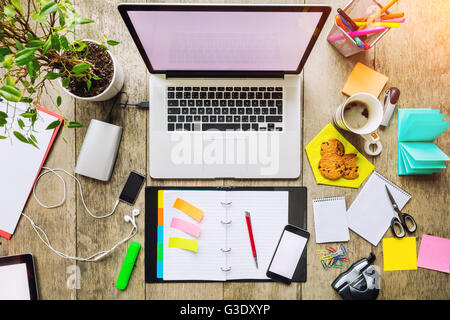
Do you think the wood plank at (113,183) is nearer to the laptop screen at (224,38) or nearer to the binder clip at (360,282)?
the laptop screen at (224,38)

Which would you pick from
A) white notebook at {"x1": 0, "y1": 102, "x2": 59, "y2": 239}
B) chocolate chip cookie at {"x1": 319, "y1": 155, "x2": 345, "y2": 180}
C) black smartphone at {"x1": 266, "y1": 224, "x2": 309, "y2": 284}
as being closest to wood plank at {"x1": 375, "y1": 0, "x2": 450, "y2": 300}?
chocolate chip cookie at {"x1": 319, "y1": 155, "x2": 345, "y2": 180}

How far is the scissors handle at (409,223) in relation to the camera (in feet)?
2.86

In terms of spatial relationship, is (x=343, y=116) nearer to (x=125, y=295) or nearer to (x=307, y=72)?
(x=307, y=72)

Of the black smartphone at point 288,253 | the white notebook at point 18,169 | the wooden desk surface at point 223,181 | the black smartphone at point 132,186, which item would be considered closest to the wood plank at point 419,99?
the wooden desk surface at point 223,181

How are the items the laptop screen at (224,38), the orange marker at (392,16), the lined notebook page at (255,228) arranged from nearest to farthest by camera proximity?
the laptop screen at (224,38), the orange marker at (392,16), the lined notebook page at (255,228)

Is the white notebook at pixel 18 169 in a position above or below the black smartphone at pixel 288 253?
above

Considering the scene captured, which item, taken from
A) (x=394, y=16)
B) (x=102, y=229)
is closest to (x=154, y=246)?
(x=102, y=229)

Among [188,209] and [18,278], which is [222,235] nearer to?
[188,209]

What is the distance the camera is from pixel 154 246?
0.87m

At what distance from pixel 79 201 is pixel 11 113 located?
318 millimetres

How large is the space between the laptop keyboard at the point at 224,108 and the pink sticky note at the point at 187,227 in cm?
27

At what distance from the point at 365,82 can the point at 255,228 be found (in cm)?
54

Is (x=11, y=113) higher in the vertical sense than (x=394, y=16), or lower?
lower

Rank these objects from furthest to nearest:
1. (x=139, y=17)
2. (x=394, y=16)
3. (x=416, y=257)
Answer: (x=416, y=257), (x=394, y=16), (x=139, y=17)
